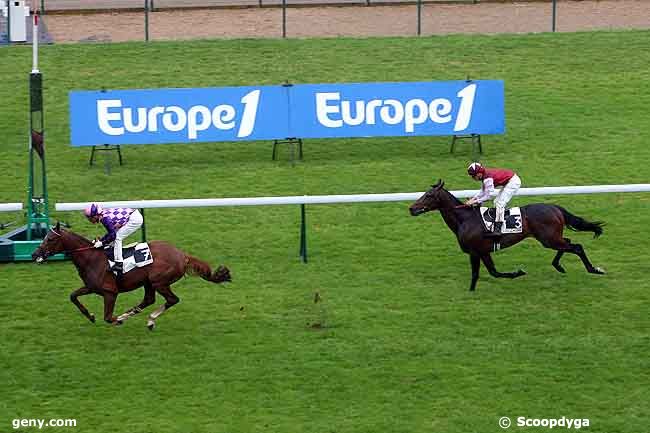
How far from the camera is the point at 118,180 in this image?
20.8 m

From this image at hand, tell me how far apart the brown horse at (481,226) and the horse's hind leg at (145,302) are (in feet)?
10.7

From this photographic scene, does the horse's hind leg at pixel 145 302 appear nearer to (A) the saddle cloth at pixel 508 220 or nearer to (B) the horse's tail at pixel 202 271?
(B) the horse's tail at pixel 202 271

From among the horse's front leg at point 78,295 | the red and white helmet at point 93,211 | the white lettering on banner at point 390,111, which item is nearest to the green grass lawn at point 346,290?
the horse's front leg at point 78,295

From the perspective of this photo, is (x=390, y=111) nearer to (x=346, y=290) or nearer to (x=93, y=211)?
(x=346, y=290)

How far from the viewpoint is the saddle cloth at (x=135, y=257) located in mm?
14547

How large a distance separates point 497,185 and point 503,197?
190 millimetres

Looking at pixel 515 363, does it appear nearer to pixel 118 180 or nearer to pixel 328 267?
pixel 328 267

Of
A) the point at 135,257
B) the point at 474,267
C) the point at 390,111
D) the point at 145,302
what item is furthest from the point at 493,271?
the point at 390,111

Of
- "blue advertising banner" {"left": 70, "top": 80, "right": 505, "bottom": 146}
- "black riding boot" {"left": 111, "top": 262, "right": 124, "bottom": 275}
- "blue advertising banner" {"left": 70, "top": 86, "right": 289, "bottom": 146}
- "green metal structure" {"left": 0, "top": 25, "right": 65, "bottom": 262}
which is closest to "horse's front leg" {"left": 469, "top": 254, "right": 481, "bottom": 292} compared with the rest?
"black riding boot" {"left": 111, "top": 262, "right": 124, "bottom": 275}

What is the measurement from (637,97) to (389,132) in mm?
5421

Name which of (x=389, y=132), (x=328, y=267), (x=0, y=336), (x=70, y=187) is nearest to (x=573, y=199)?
(x=389, y=132)

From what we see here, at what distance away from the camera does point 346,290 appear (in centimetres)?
1611

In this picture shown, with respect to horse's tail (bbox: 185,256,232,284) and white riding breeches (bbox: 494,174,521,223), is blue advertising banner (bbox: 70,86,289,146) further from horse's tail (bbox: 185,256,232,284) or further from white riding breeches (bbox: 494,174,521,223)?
horse's tail (bbox: 185,256,232,284)

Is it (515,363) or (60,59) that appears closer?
(515,363)
